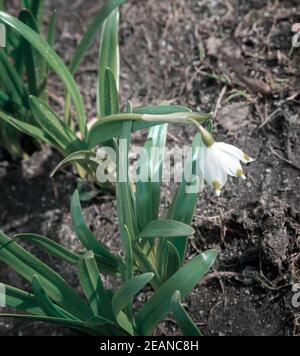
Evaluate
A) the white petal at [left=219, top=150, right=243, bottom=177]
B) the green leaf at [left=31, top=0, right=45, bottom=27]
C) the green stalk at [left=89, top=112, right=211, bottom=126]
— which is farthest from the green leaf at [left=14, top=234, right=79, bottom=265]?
the green leaf at [left=31, top=0, right=45, bottom=27]

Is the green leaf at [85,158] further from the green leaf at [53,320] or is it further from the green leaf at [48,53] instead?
the green leaf at [53,320]

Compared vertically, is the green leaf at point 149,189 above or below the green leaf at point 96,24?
below

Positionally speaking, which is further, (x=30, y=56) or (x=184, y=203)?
(x=30, y=56)

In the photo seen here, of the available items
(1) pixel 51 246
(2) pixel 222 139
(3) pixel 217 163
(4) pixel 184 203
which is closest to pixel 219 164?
(3) pixel 217 163

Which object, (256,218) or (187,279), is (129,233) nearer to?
(187,279)

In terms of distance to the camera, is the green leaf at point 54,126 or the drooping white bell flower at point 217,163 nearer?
the drooping white bell flower at point 217,163

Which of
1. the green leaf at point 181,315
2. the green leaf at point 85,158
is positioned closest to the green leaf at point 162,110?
the green leaf at point 85,158

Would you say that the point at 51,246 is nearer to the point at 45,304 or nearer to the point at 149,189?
the point at 45,304
